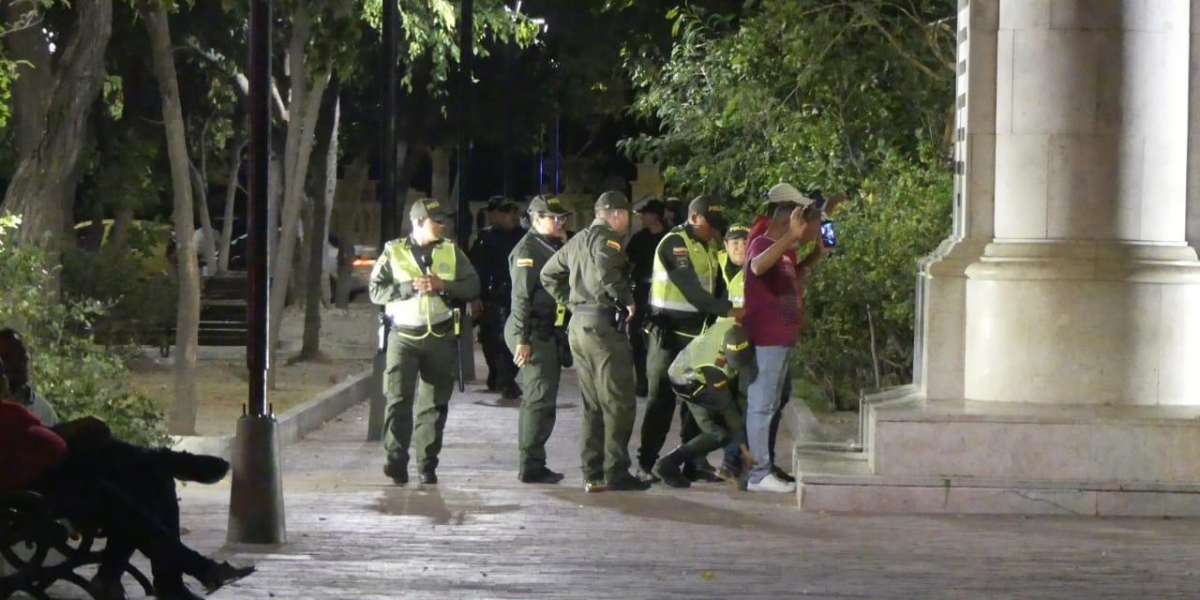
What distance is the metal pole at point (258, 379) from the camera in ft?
33.2

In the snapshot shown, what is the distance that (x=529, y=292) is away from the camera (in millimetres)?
13250

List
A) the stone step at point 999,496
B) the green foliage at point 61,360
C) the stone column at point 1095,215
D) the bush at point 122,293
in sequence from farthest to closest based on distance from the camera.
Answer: the bush at point 122,293 → the green foliage at point 61,360 → the stone column at point 1095,215 → the stone step at point 999,496

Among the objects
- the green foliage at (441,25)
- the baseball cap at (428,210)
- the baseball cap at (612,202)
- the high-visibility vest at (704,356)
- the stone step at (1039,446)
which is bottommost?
the stone step at (1039,446)

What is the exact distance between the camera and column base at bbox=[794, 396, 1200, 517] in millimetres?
11180

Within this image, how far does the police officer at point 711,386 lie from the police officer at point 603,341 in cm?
32

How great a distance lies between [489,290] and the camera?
64.5 feet

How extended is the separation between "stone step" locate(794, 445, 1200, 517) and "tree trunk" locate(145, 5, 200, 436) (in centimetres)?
601

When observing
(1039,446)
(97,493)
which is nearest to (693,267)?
(1039,446)

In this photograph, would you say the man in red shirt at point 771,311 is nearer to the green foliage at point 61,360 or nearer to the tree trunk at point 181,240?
the green foliage at point 61,360

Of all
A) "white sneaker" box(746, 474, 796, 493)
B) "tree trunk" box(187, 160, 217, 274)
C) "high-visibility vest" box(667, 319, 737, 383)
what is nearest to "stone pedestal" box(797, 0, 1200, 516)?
"white sneaker" box(746, 474, 796, 493)

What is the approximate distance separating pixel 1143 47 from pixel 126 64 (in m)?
19.1

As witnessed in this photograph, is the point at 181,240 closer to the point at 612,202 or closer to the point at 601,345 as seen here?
the point at 612,202

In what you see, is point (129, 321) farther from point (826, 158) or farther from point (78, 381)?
point (78, 381)

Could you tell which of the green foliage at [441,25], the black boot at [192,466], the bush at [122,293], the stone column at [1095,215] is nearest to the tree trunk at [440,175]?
the green foliage at [441,25]
